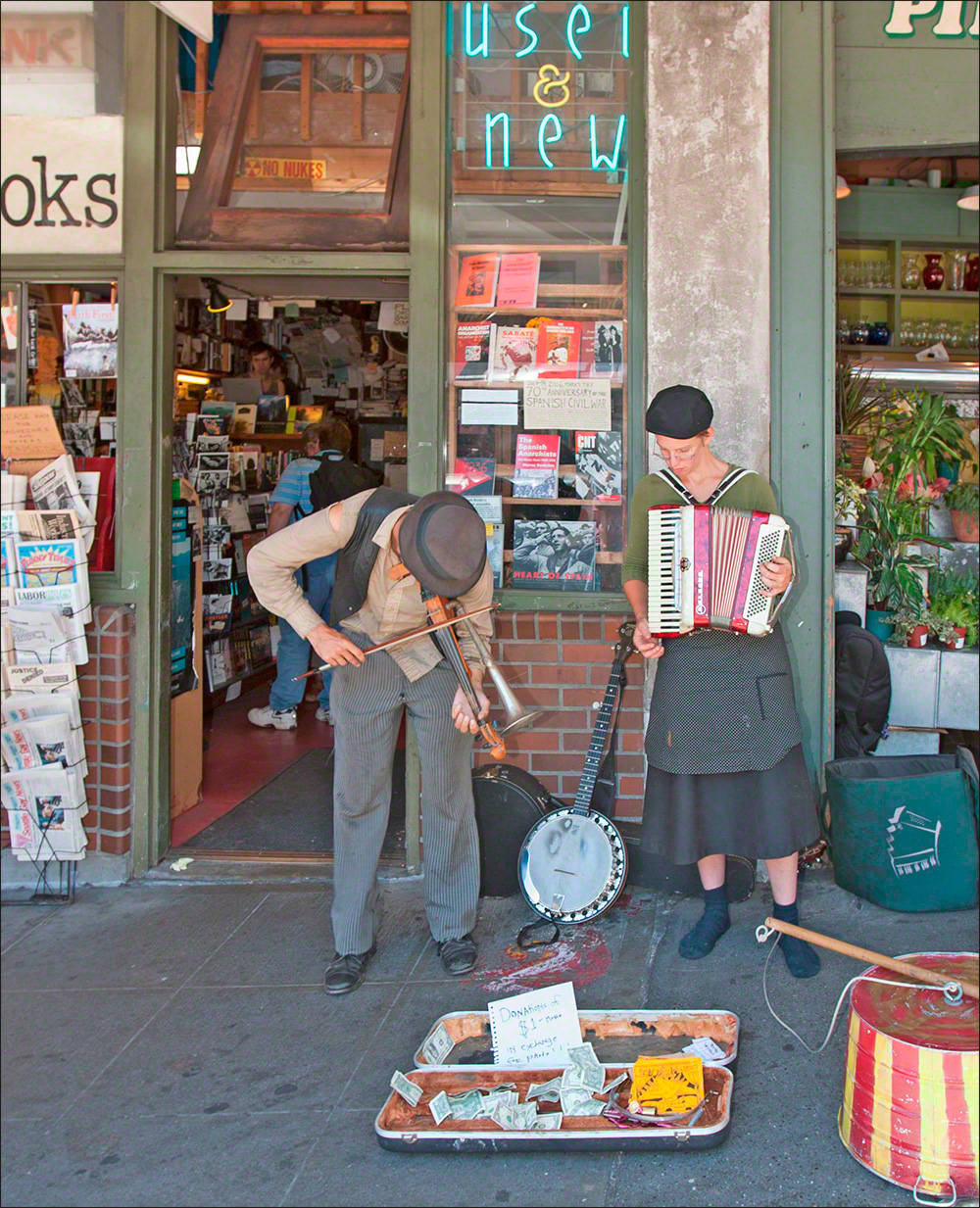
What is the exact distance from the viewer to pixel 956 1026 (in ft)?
8.13

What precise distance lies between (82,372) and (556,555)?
6.56ft

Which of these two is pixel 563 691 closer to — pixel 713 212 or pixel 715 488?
pixel 715 488

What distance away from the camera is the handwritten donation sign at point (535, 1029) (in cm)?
287

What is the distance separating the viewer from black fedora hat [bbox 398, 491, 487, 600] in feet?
10.2

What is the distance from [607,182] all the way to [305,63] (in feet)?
4.39

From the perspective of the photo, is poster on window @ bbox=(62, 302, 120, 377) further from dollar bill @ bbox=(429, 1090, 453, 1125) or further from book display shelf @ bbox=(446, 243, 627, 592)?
dollar bill @ bbox=(429, 1090, 453, 1125)

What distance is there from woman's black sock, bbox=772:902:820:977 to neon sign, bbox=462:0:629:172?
9.27 ft

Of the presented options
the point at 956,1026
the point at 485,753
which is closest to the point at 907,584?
the point at 485,753

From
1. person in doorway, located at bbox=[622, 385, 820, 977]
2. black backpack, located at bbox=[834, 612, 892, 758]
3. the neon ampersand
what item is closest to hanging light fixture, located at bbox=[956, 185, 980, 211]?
the neon ampersand

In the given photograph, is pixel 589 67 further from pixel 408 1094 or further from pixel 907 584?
pixel 408 1094

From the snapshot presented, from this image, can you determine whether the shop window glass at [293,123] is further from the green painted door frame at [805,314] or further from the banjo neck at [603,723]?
the banjo neck at [603,723]

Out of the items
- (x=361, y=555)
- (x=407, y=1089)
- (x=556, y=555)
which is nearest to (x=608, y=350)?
(x=556, y=555)

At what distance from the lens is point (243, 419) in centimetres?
764

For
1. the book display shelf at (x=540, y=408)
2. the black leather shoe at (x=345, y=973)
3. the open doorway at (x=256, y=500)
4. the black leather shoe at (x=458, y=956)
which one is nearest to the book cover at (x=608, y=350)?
the book display shelf at (x=540, y=408)
